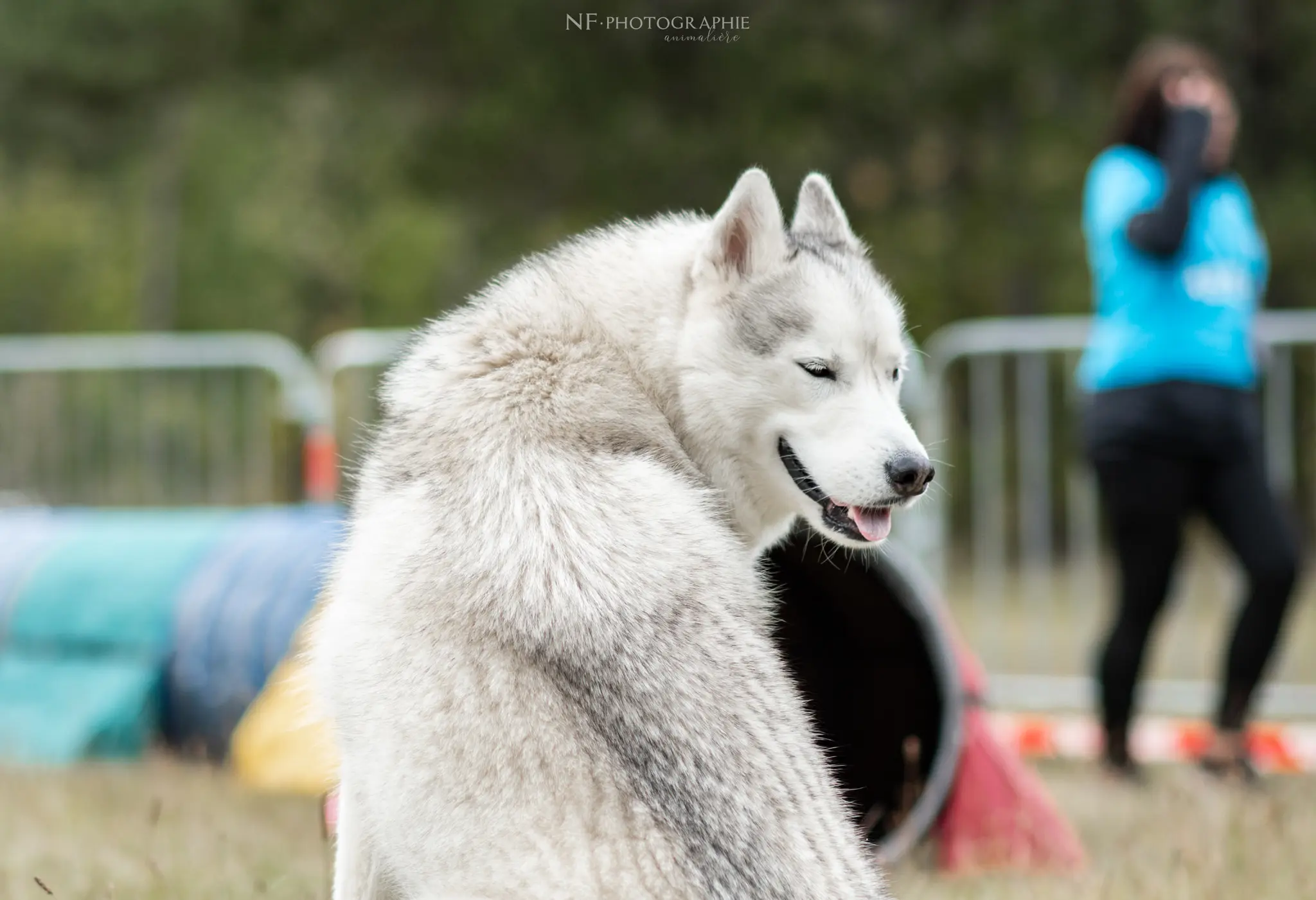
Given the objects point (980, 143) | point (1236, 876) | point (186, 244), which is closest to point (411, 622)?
point (1236, 876)

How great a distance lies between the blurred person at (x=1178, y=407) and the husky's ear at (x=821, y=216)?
2.92 m

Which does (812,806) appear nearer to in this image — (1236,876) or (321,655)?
(321,655)

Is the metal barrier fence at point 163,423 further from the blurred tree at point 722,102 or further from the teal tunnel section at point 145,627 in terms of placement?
the blurred tree at point 722,102

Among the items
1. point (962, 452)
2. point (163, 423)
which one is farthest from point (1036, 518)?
point (163, 423)

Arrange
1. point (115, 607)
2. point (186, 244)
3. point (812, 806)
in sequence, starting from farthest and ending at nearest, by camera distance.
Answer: point (186, 244) < point (115, 607) < point (812, 806)

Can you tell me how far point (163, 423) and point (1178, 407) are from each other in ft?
22.9

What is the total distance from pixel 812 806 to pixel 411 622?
2.09 ft

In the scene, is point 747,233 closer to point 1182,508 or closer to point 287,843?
point 287,843

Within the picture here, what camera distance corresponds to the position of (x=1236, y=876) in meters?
4.15

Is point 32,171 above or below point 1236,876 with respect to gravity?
above

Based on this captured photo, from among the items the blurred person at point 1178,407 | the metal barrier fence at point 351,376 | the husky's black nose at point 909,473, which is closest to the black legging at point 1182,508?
the blurred person at point 1178,407

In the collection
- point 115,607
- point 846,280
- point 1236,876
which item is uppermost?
point 846,280

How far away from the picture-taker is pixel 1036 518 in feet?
30.2

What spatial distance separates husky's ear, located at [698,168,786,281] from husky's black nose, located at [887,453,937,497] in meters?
0.44
